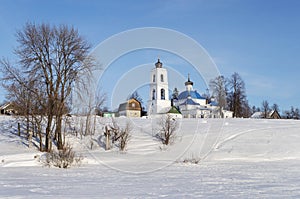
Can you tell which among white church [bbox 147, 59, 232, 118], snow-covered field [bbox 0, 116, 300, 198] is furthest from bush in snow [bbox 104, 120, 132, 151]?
white church [bbox 147, 59, 232, 118]

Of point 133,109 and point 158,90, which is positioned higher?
point 158,90

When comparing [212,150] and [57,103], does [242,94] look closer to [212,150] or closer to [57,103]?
[212,150]

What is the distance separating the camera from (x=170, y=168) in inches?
647

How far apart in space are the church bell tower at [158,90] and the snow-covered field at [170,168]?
13.0 ft

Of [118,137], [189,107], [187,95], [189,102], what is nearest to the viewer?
[118,137]

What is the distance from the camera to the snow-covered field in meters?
9.20

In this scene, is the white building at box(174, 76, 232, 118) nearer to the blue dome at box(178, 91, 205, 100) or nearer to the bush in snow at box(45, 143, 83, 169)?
the blue dome at box(178, 91, 205, 100)

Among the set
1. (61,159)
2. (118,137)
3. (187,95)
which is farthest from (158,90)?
(187,95)

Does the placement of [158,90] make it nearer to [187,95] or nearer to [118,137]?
[118,137]

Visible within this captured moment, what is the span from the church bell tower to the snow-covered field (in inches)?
156

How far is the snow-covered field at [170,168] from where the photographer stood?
9203 mm

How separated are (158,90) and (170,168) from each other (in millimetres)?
24781

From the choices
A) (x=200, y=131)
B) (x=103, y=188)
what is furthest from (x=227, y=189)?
(x=200, y=131)

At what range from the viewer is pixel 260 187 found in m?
10.1
